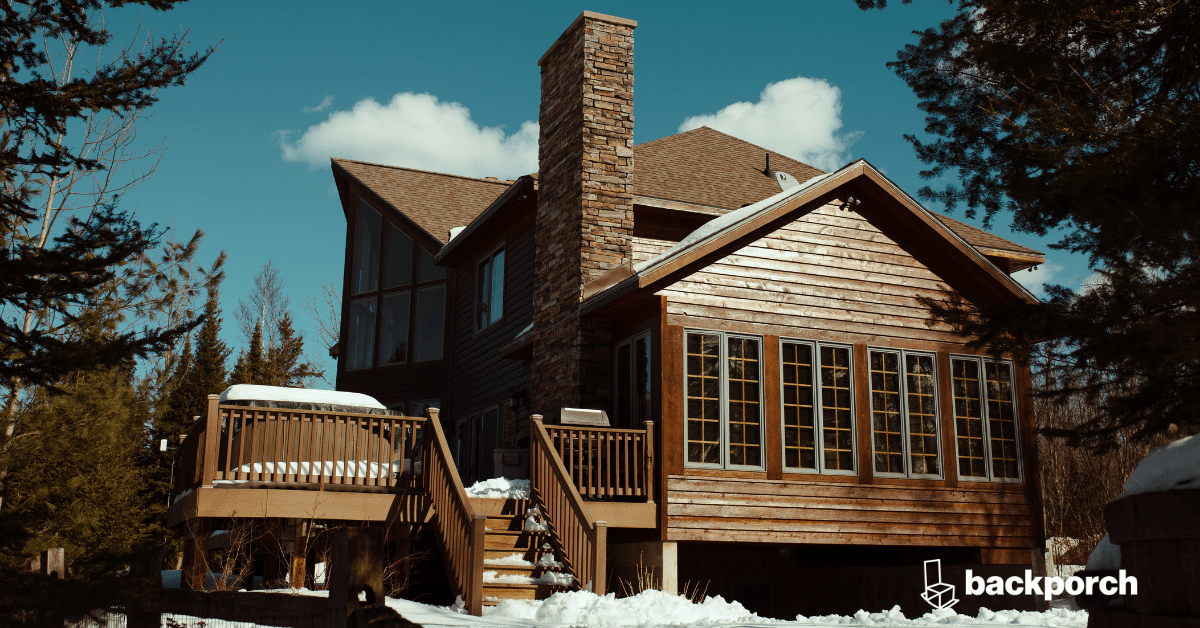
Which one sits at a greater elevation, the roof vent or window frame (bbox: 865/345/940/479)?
the roof vent

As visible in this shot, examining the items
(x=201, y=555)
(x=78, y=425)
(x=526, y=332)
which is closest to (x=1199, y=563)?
(x=201, y=555)

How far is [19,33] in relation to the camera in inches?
240

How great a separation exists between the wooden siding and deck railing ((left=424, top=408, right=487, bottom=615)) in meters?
3.31

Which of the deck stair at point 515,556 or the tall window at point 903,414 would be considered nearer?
the deck stair at point 515,556

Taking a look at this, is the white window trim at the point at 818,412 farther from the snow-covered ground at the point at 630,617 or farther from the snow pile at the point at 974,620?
the snow-covered ground at the point at 630,617

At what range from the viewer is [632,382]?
1259 centimetres

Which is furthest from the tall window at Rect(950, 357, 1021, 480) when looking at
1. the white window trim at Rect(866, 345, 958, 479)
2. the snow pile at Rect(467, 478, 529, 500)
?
the snow pile at Rect(467, 478, 529, 500)

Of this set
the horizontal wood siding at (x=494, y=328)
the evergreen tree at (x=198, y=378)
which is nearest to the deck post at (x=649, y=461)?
the horizontal wood siding at (x=494, y=328)

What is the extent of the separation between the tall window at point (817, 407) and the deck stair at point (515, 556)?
3436 mm

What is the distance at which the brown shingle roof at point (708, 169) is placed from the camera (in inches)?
605

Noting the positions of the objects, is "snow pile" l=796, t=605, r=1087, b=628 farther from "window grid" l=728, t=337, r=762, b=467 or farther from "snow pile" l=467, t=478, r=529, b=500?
"snow pile" l=467, t=478, r=529, b=500

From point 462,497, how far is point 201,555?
3.50 meters

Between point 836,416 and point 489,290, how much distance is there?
8680 mm

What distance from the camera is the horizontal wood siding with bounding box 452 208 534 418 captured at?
1695 centimetres
